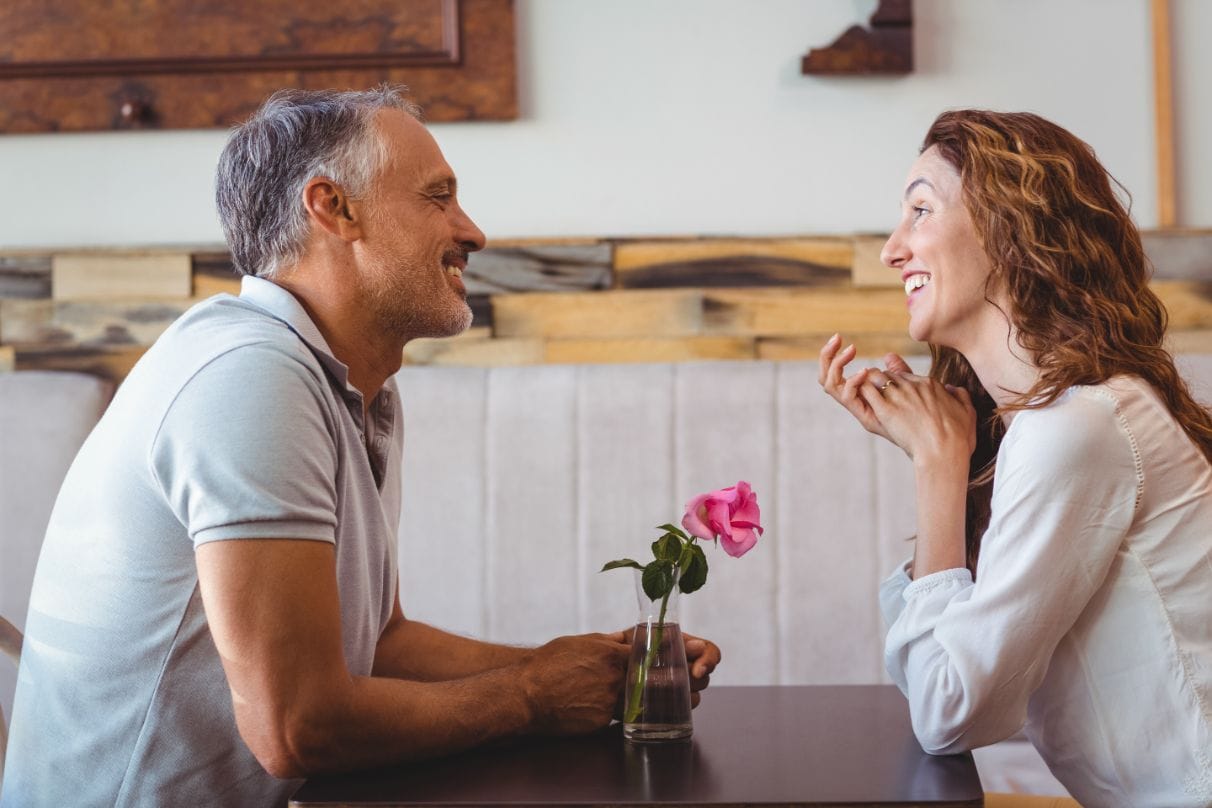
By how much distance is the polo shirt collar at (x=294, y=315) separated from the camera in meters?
1.34

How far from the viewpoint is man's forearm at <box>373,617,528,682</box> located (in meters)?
1.58

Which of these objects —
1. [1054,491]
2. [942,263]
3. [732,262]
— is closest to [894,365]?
[942,263]

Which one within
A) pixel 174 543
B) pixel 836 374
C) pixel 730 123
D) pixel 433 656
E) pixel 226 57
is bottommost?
pixel 433 656

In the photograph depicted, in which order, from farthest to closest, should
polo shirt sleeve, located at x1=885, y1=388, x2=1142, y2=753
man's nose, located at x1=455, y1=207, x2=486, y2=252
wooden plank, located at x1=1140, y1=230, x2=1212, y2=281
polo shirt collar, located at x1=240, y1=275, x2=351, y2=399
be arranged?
wooden plank, located at x1=1140, y1=230, x2=1212, y2=281
man's nose, located at x1=455, y1=207, x2=486, y2=252
polo shirt collar, located at x1=240, y1=275, x2=351, y2=399
polo shirt sleeve, located at x1=885, y1=388, x2=1142, y2=753

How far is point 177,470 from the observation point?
46.1 inches

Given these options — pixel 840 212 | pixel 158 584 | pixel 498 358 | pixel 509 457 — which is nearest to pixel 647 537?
pixel 509 457

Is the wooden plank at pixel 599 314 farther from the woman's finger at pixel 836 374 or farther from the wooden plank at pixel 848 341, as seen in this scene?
the woman's finger at pixel 836 374

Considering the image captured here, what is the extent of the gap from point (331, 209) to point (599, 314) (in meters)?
0.96

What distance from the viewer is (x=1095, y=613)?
4.20 feet

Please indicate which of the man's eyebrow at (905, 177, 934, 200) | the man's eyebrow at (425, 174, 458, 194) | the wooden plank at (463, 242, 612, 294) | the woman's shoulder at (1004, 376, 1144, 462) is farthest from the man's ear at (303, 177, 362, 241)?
the wooden plank at (463, 242, 612, 294)

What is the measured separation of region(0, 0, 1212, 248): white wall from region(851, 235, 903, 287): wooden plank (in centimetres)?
3

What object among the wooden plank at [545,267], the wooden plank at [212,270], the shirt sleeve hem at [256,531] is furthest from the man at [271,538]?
the wooden plank at [212,270]

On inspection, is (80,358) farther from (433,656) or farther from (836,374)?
(836,374)

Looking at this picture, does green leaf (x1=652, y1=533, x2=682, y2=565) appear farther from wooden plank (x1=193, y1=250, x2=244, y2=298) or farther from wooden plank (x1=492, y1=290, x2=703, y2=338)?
wooden plank (x1=193, y1=250, x2=244, y2=298)
